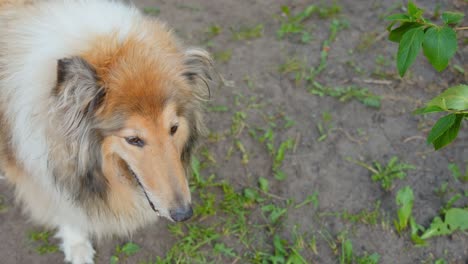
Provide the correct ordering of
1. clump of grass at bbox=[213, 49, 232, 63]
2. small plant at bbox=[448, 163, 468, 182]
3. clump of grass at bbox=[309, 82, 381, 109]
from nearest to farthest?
1. small plant at bbox=[448, 163, 468, 182]
2. clump of grass at bbox=[309, 82, 381, 109]
3. clump of grass at bbox=[213, 49, 232, 63]

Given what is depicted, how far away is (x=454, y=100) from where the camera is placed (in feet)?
4.12

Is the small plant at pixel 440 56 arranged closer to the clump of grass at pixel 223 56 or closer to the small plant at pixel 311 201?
the small plant at pixel 311 201

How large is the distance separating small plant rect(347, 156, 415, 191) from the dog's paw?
1775 millimetres

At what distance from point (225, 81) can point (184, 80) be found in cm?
158

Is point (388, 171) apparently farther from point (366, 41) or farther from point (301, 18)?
point (301, 18)

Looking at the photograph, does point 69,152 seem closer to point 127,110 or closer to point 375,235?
point 127,110

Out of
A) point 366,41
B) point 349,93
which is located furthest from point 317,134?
point 366,41

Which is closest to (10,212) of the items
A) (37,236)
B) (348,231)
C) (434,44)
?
(37,236)

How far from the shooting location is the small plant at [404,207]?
2.85 metres

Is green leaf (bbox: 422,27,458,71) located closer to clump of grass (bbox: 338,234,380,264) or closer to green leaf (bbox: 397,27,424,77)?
A: green leaf (bbox: 397,27,424,77)

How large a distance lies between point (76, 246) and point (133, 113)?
122 centimetres

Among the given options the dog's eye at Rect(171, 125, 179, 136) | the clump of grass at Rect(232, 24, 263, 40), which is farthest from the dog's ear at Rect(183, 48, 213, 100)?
the clump of grass at Rect(232, 24, 263, 40)

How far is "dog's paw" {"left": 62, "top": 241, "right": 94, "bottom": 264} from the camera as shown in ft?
8.84

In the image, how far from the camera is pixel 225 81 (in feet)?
11.9
